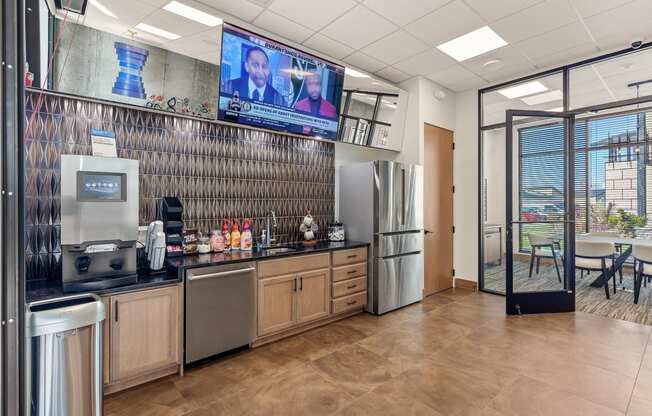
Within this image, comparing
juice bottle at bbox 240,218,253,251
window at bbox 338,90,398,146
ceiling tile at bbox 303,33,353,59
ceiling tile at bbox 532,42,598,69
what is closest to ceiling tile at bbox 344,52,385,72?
ceiling tile at bbox 303,33,353,59

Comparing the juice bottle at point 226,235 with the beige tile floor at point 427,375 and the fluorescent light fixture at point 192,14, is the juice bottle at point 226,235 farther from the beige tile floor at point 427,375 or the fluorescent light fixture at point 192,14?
the fluorescent light fixture at point 192,14

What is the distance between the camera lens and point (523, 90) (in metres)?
4.67

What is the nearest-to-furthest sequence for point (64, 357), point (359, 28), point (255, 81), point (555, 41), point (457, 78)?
point (64, 357)
point (255, 81)
point (359, 28)
point (555, 41)
point (457, 78)

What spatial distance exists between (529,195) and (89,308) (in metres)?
4.65

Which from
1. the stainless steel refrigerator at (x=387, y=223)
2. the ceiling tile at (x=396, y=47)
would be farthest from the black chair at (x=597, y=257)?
the ceiling tile at (x=396, y=47)

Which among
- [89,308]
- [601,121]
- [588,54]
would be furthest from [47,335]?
[601,121]

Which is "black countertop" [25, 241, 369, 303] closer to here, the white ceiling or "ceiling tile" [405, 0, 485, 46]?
the white ceiling

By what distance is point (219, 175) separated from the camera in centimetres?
330

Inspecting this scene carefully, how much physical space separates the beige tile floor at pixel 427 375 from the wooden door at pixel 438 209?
1.32 meters

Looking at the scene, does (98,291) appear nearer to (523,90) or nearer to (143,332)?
(143,332)

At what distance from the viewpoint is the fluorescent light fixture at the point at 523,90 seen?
177 inches

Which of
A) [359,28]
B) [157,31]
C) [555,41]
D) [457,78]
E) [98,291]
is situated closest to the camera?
[98,291]

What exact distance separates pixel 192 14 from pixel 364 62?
217cm

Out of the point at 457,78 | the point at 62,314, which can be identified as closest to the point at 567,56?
the point at 457,78
